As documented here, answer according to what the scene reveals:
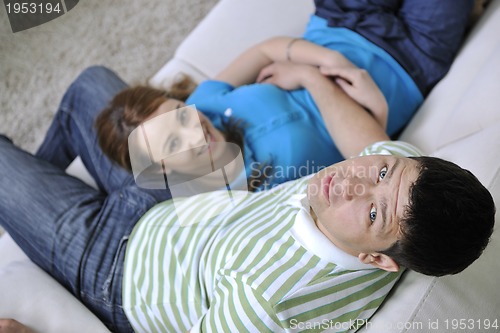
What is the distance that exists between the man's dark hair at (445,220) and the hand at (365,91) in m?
0.44

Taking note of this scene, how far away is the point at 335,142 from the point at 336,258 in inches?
16.1

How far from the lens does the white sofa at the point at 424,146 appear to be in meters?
0.76

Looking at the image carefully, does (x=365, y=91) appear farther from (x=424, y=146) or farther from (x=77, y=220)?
(x=77, y=220)

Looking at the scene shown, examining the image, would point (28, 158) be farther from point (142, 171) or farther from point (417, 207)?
point (417, 207)

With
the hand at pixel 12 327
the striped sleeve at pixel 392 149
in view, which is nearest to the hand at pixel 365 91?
the striped sleeve at pixel 392 149

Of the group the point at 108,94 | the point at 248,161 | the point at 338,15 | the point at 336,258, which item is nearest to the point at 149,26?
the point at 108,94

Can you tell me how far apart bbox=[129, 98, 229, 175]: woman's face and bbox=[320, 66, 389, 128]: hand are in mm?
321

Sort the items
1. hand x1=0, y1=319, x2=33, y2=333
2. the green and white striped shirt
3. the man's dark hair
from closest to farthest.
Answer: the man's dark hair
the green and white striped shirt
hand x1=0, y1=319, x2=33, y2=333

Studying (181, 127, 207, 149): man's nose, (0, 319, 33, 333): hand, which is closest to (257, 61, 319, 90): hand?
(181, 127, 207, 149): man's nose

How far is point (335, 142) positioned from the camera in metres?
1.15

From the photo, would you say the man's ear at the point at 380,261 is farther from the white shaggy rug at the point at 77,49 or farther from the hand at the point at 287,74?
the white shaggy rug at the point at 77,49

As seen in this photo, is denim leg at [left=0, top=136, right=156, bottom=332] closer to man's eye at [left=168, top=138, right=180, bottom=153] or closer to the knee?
man's eye at [left=168, top=138, right=180, bottom=153]

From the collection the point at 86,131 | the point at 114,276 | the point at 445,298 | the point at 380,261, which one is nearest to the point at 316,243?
the point at 380,261

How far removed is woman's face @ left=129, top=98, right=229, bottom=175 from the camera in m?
1.15
